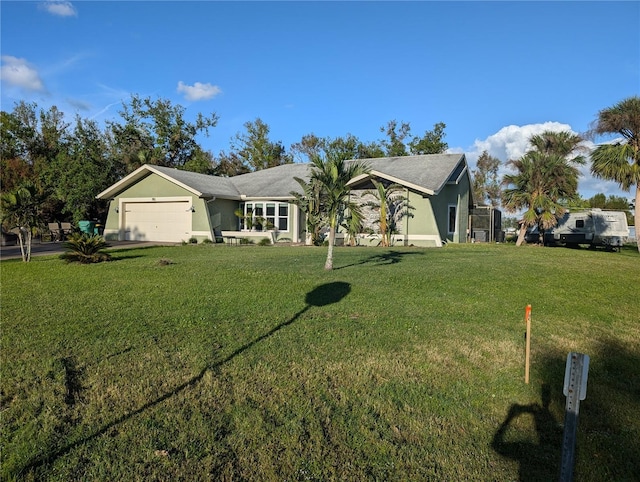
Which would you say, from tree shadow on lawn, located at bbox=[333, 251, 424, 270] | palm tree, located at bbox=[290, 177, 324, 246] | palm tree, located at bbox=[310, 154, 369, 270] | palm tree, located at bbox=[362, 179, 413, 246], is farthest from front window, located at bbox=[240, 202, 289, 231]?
Answer: palm tree, located at bbox=[310, 154, 369, 270]

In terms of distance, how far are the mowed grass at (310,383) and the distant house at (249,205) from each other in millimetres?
12084

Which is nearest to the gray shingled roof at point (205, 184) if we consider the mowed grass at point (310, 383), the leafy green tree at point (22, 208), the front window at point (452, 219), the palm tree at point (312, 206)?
the palm tree at point (312, 206)

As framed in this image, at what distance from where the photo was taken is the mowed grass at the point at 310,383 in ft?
10.6

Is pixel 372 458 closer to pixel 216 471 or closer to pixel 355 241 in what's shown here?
pixel 216 471

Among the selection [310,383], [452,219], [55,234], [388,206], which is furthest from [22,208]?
[452,219]

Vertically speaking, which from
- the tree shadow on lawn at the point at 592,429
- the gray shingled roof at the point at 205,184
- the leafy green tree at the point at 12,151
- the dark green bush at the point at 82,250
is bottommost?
the tree shadow on lawn at the point at 592,429

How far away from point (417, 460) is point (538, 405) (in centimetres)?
173

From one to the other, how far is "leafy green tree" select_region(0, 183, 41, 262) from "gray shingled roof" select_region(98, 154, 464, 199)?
342 inches

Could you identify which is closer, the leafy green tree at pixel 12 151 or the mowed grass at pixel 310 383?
the mowed grass at pixel 310 383

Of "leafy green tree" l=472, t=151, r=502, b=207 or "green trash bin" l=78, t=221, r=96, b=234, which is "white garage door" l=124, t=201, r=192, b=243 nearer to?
"green trash bin" l=78, t=221, r=96, b=234

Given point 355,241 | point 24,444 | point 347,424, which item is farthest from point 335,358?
point 355,241

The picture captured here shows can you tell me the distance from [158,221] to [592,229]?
78.3ft

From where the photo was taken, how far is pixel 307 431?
3590mm

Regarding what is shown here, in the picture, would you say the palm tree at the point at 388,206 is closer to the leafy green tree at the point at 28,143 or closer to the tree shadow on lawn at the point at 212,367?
the tree shadow on lawn at the point at 212,367
